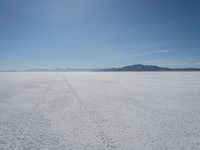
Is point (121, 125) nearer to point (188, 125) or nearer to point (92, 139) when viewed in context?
point (92, 139)

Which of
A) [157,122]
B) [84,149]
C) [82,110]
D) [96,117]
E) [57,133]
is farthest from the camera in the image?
[82,110]

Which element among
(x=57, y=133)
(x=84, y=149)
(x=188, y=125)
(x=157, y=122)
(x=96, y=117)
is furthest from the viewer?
(x=96, y=117)

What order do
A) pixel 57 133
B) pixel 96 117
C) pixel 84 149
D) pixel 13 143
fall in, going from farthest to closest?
pixel 96 117 → pixel 57 133 → pixel 13 143 → pixel 84 149

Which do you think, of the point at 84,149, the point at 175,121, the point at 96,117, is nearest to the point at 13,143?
the point at 84,149

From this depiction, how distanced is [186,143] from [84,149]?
1835 millimetres

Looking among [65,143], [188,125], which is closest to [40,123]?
[65,143]

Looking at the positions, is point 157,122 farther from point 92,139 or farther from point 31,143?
point 31,143

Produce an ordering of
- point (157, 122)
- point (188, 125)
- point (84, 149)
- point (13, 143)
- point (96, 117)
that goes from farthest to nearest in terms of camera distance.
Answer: point (96, 117) < point (157, 122) < point (188, 125) < point (13, 143) < point (84, 149)

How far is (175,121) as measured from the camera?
12.1ft

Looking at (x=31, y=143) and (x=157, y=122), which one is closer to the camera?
(x=31, y=143)

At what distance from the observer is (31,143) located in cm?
268

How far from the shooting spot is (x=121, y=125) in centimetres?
349

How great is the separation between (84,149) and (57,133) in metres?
0.89

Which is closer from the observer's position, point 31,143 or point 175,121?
point 31,143
